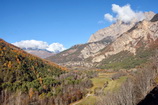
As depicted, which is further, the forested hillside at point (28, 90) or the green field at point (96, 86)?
the green field at point (96, 86)

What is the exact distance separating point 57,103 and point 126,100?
138 ft

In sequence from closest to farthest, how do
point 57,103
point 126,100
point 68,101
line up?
point 126,100 → point 57,103 → point 68,101

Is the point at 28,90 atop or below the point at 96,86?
atop

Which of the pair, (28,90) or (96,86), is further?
(96,86)

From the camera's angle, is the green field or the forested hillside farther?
the green field

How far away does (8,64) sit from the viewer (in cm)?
12300

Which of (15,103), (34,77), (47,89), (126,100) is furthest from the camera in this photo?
(34,77)

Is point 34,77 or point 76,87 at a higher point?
point 34,77

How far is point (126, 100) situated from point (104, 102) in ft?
27.5

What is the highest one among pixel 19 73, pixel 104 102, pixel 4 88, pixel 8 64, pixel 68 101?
pixel 8 64

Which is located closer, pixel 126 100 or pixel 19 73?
pixel 126 100

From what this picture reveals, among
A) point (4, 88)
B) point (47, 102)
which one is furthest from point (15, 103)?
point (4, 88)

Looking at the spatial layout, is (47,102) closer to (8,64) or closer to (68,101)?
(68,101)

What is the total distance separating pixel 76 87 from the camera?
387 feet
